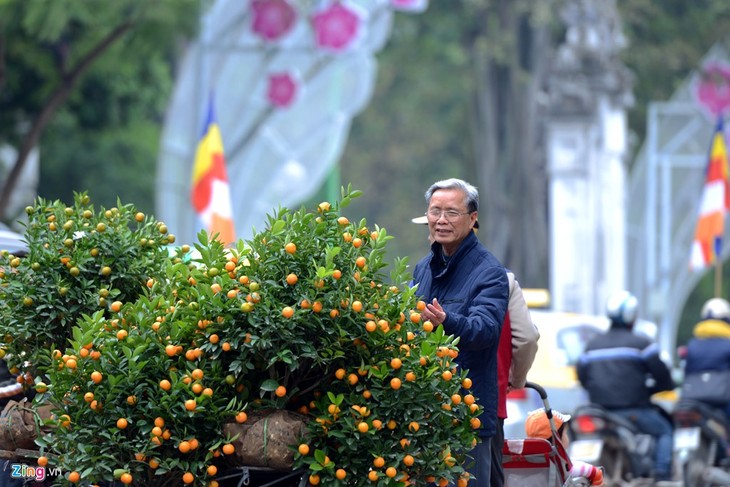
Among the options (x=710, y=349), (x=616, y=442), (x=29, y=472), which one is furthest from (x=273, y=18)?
(x=29, y=472)

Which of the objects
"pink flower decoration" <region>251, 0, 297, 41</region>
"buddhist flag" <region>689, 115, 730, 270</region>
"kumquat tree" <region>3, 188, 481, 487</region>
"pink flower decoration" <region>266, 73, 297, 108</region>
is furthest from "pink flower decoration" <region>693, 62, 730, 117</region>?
"kumquat tree" <region>3, 188, 481, 487</region>

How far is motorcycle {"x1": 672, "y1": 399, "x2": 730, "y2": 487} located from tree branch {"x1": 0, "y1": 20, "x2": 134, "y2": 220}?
397 inches

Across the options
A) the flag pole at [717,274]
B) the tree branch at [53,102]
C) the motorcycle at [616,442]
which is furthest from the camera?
the tree branch at [53,102]

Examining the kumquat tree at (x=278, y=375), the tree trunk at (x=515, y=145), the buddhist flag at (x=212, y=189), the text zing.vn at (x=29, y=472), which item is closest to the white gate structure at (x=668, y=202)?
the tree trunk at (x=515, y=145)

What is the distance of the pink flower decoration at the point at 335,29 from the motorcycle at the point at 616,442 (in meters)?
10.2

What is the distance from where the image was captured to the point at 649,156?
1065 inches

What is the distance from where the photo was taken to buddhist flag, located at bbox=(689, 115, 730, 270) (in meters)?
19.7

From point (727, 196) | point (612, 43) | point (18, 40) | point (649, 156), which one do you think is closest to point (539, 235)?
point (649, 156)

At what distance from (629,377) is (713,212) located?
30.5ft

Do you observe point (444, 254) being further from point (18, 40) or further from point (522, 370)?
point (18, 40)

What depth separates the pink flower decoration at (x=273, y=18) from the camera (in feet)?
67.8

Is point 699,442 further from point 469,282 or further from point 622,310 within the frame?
point 469,282

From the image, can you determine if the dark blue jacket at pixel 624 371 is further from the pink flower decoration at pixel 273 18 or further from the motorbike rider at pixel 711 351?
the pink flower decoration at pixel 273 18

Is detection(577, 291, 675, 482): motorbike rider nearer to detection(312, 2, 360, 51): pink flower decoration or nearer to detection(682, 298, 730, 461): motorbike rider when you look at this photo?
detection(682, 298, 730, 461): motorbike rider
